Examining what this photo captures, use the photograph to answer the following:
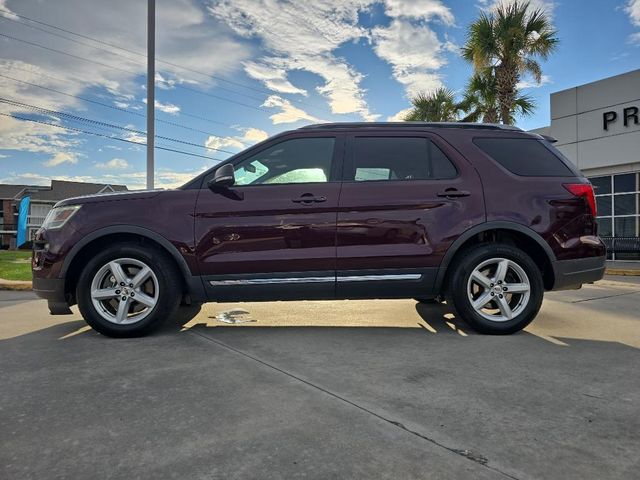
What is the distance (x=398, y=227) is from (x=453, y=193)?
1.98ft

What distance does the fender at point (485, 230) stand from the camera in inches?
162

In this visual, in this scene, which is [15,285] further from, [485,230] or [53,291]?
[485,230]

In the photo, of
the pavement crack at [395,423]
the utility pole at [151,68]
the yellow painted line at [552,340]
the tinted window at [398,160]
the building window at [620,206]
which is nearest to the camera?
the pavement crack at [395,423]

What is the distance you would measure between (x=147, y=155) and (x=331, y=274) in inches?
370

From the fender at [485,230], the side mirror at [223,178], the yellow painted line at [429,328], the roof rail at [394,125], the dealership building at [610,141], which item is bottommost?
the yellow painted line at [429,328]

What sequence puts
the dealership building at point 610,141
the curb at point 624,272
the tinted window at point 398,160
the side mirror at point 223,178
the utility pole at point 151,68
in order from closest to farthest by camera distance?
the side mirror at point 223,178
the tinted window at point 398,160
the curb at point 624,272
the utility pole at point 151,68
the dealership building at point 610,141

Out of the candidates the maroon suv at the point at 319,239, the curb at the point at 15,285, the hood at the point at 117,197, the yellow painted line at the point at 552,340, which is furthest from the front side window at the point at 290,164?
the curb at the point at 15,285

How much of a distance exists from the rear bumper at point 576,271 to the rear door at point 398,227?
2.91ft

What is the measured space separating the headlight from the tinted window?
2.55 m

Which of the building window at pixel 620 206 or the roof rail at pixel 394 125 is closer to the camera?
the roof rail at pixel 394 125

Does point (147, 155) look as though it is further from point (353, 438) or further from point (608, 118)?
point (608, 118)

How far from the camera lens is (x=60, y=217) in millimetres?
4172

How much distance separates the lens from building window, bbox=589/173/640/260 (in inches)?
606

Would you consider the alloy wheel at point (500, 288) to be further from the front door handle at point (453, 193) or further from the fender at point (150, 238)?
the fender at point (150, 238)
